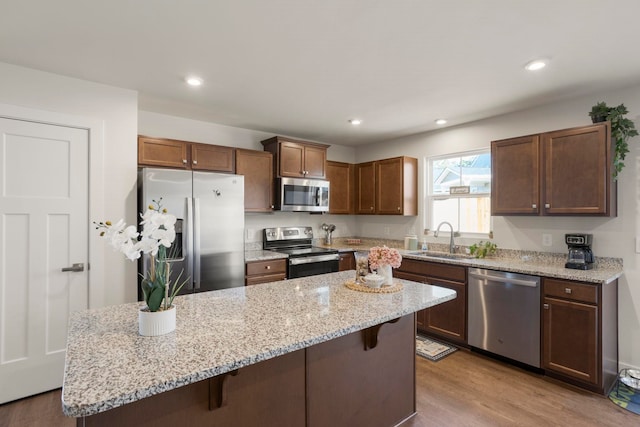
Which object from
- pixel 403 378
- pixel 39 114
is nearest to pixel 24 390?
pixel 39 114

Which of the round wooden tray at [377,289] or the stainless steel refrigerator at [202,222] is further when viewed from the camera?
the stainless steel refrigerator at [202,222]

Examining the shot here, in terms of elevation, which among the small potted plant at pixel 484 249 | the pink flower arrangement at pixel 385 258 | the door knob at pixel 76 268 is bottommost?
the door knob at pixel 76 268

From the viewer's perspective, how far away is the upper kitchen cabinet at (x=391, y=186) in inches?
175

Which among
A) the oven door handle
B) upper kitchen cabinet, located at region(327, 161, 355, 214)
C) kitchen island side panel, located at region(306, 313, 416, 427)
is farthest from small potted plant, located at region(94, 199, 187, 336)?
upper kitchen cabinet, located at region(327, 161, 355, 214)

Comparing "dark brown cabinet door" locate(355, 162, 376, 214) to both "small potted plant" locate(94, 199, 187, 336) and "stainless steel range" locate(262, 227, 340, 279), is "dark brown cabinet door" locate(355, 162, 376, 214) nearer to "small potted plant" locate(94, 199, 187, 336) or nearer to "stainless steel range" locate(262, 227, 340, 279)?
"stainless steel range" locate(262, 227, 340, 279)

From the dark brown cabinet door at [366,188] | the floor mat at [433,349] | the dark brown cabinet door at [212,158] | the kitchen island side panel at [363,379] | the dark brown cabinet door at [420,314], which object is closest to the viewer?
the kitchen island side panel at [363,379]

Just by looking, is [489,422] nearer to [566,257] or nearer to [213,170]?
[566,257]

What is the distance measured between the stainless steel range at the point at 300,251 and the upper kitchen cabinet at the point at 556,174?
1997mm

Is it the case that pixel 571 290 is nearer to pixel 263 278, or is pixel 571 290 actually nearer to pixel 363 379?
pixel 363 379

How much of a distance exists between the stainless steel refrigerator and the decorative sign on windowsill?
2621mm

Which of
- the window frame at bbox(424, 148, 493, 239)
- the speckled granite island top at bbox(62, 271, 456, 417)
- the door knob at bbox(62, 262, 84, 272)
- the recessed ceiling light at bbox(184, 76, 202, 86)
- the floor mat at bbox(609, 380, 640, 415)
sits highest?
the recessed ceiling light at bbox(184, 76, 202, 86)

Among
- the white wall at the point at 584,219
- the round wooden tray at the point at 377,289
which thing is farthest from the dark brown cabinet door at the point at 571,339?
the round wooden tray at the point at 377,289

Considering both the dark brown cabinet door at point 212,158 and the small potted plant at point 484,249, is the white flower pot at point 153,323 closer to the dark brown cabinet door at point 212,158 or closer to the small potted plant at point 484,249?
the dark brown cabinet door at point 212,158

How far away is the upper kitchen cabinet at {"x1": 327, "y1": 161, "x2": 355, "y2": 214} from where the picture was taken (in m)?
4.89
